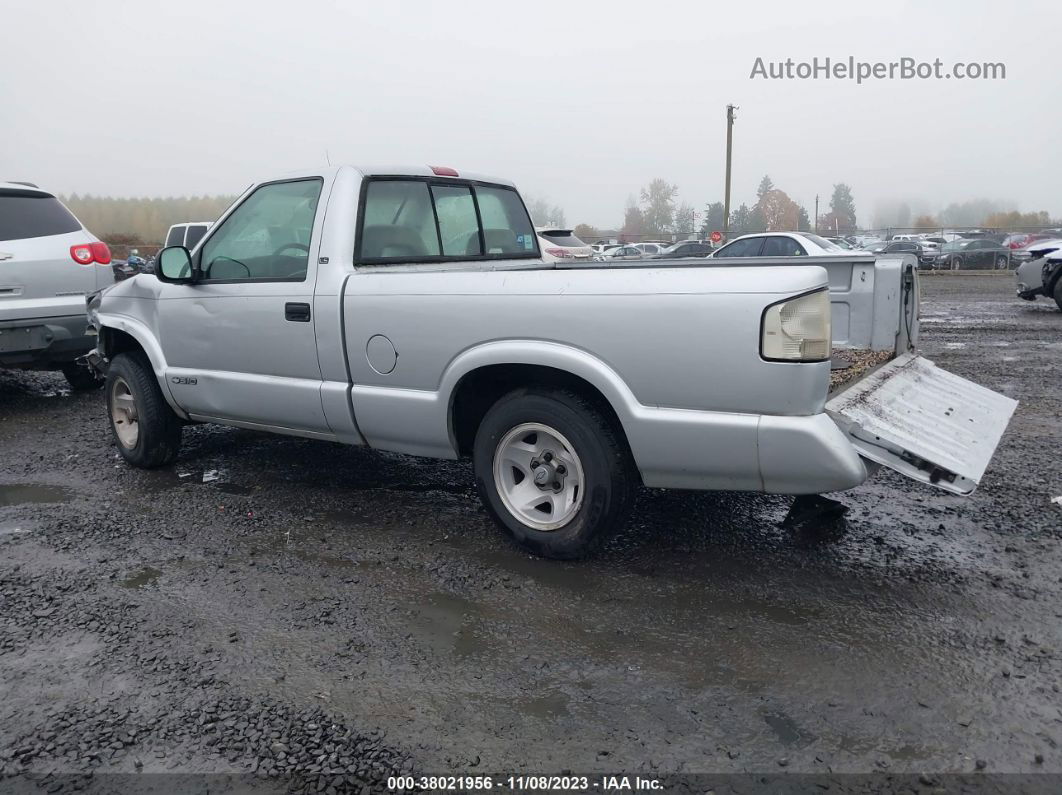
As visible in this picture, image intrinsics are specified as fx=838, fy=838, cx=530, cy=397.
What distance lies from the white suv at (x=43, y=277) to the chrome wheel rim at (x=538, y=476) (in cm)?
526

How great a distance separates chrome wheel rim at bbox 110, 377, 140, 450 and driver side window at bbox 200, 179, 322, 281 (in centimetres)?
131

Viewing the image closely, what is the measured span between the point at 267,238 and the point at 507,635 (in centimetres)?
280

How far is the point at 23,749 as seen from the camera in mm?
2637

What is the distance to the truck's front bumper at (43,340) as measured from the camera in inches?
282

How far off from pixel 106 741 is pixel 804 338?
9.11 ft

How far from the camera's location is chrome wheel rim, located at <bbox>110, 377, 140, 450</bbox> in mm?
5777

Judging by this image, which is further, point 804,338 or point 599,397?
point 599,397

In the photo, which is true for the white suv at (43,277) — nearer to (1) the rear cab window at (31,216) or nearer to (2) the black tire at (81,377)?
(1) the rear cab window at (31,216)

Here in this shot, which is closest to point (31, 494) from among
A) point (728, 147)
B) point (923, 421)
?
point (923, 421)

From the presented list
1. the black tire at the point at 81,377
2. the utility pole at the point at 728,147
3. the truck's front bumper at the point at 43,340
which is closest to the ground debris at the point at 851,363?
the truck's front bumper at the point at 43,340

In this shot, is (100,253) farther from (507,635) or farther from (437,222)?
(507,635)

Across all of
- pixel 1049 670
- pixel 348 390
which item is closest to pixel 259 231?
pixel 348 390

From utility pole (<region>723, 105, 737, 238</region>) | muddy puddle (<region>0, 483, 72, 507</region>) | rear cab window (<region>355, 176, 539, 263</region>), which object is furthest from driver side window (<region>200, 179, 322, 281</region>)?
utility pole (<region>723, 105, 737, 238</region>)

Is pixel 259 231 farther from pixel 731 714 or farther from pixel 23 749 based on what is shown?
pixel 731 714
